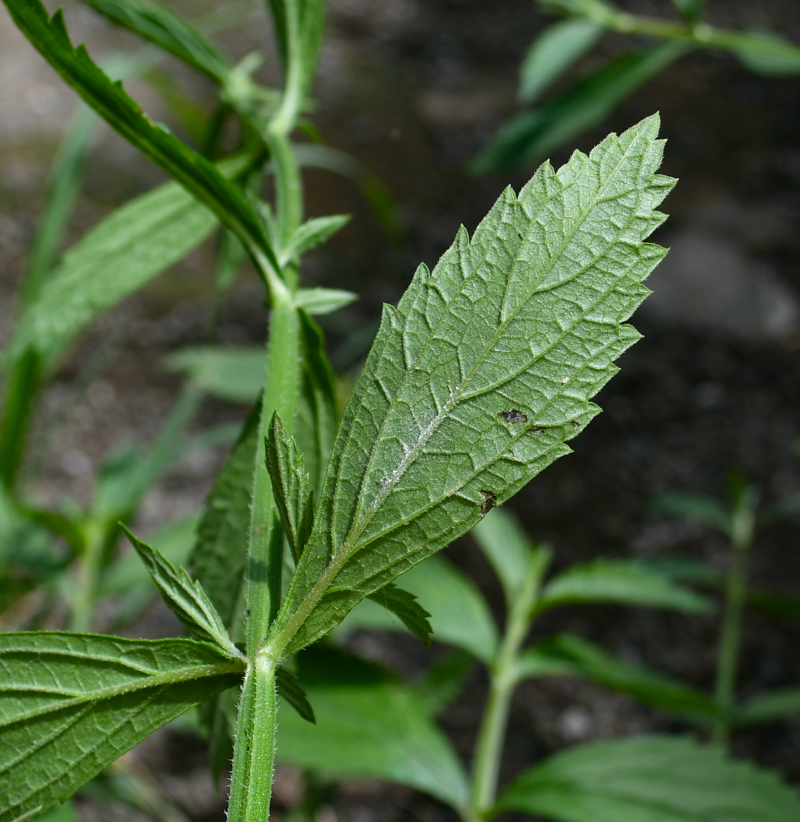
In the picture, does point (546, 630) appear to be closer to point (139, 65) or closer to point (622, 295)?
point (139, 65)

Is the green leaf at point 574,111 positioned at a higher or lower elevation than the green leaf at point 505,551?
higher

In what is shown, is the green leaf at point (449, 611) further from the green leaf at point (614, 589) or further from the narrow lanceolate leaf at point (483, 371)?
the narrow lanceolate leaf at point (483, 371)

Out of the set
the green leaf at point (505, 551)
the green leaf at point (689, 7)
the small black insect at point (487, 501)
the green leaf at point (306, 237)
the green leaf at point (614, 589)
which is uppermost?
the green leaf at point (689, 7)

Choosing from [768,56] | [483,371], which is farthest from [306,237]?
[768,56]

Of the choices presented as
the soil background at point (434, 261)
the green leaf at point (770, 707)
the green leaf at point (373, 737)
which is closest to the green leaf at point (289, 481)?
the green leaf at point (373, 737)

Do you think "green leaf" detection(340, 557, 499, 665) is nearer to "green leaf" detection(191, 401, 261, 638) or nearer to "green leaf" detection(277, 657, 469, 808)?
"green leaf" detection(277, 657, 469, 808)

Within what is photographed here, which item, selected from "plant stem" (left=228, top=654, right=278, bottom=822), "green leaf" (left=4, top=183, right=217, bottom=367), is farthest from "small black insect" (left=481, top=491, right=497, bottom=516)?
"green leaf" (left=4, top=183, right=217, bottom=367)
